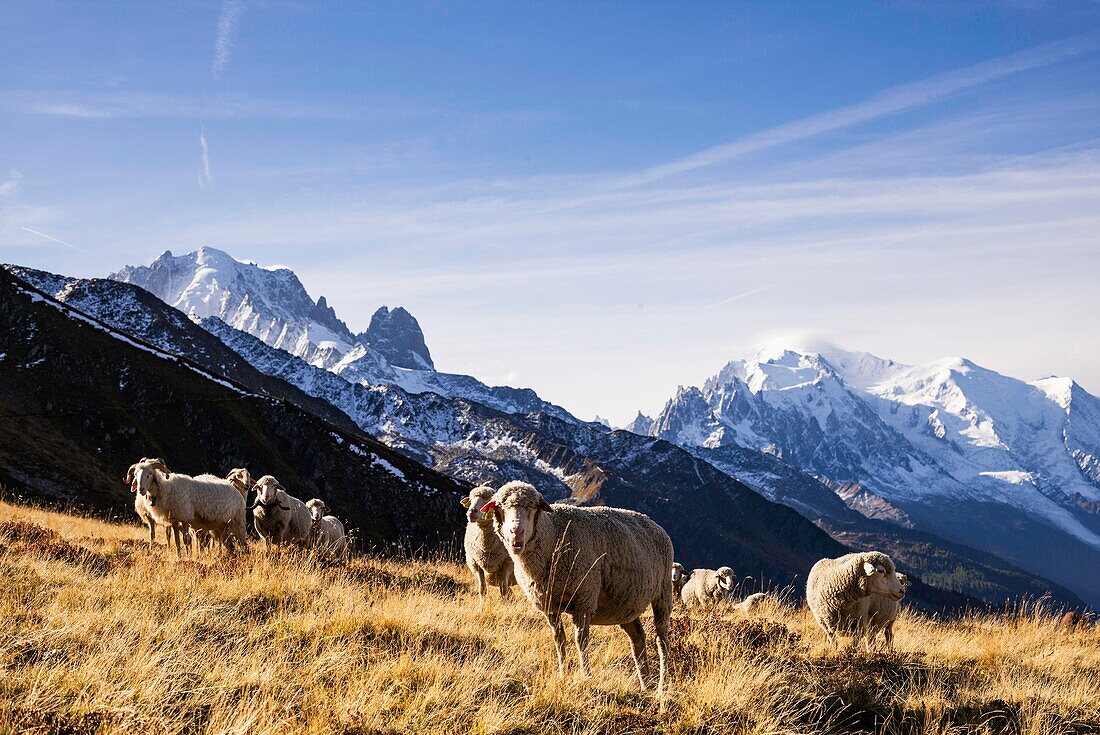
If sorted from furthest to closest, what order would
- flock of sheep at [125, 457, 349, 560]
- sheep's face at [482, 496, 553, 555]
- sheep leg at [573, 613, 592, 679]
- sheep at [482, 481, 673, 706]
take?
flock of sheep at [125, 457, 349, 560], sheep at [482, 481, 673, 706], sheep's face at [482, 496, 553, 555], sheep leg at [573, 613, 592, 679]

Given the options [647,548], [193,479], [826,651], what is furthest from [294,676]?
[193,479]

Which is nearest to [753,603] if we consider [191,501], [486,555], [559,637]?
[486,555]

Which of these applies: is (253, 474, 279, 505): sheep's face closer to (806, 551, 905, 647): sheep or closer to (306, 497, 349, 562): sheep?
(306, 497, 349, 562): sheep

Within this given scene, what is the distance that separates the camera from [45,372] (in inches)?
3391

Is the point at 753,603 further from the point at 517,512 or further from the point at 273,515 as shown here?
the point at 517,512

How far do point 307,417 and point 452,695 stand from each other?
10986 centimetres

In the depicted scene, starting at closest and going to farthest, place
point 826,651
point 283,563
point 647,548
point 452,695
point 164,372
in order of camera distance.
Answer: point 452,695 < point 647,548 < point 826,651 < point 283,563 < point 164,372

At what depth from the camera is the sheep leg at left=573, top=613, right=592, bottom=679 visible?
8562mm

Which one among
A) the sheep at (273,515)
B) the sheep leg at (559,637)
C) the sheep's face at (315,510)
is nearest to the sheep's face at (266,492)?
the sheep at (273,515)

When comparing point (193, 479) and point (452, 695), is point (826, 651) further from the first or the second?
point (193, 479)

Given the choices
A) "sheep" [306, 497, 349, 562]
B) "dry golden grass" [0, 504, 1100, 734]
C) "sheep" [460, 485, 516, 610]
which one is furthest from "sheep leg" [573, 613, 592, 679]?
"sheep" [306, 497, 349, 562]

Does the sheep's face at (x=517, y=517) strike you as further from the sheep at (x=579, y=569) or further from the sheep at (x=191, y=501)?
the sheep at (x=191, y=501)

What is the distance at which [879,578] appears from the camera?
14.0 metres

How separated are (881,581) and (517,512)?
8.50 m
